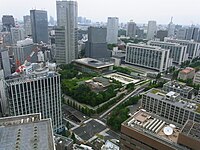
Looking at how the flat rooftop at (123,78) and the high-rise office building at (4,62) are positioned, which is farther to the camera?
the flat rooftop at (123,78)

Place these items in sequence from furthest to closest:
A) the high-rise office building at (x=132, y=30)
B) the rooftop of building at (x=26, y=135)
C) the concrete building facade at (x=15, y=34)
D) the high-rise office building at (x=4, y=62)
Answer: the high-rise office building at (x=132, y=30), the concrete building facade at (x=15, y=34), the high-rise office building at (x=4, y=62), the rooftop of building at (x=26, y=135)

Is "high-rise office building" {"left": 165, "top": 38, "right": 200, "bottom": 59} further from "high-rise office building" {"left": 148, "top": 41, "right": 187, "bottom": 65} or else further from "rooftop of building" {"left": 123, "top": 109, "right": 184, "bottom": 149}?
"rooftop of building" {"left": 123, "top": 109, "right": 184, "bottom": 149}

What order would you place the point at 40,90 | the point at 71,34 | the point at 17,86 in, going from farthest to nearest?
1. the point at 71,34
2. the point at 40,90
3. the point at 17,86

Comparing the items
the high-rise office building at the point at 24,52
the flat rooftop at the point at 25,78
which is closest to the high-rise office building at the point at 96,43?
the high-rise office building at the point at 24,52

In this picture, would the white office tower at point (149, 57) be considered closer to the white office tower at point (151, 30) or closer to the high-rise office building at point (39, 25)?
the high-rise office building at point (39, 25)

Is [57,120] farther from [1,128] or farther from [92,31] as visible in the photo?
[92,31]

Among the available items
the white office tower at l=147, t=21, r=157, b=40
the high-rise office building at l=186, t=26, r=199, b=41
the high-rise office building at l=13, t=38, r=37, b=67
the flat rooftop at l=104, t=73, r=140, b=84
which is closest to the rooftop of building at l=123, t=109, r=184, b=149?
the flat rooftop at l=104, t=73, r=140, b=84

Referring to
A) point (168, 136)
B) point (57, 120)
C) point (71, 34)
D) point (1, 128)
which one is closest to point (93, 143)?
point (57, 120)
